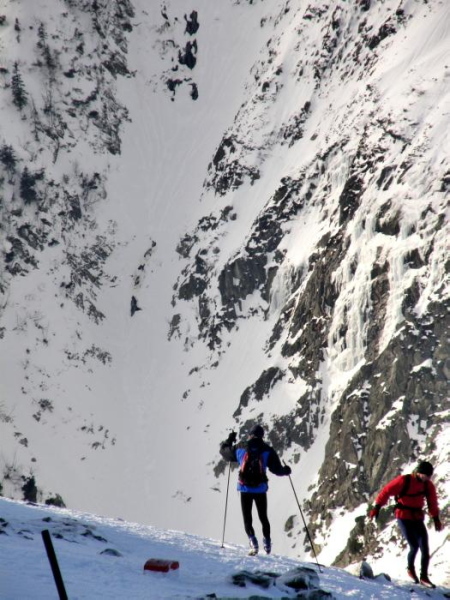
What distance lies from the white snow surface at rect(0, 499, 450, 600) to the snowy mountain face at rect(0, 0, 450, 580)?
46.7 ft

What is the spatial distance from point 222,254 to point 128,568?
70.2 metres

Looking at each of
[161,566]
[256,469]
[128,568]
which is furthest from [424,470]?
[128,568]

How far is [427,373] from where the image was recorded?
4450cm

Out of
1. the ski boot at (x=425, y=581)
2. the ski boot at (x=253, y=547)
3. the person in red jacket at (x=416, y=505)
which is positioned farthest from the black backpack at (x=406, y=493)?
the ski boot at (x=253, y=547)

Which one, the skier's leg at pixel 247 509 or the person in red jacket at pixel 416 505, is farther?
the skier's leg at pixel 247 509

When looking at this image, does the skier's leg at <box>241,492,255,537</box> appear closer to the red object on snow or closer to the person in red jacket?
the person in red jacket

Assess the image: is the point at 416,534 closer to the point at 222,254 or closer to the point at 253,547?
the point at 253,547

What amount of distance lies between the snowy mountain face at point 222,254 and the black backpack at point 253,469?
13.9m

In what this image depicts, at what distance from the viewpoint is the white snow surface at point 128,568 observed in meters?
7.79

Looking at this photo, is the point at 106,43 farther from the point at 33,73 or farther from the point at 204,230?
the point at 204,230

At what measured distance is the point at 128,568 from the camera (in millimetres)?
9008

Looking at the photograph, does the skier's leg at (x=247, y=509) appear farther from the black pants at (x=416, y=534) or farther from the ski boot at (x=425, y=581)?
the ski boot at (x=425, y=581)

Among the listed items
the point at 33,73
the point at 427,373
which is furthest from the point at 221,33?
the point at 427,373

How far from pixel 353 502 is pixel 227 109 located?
238 feet
